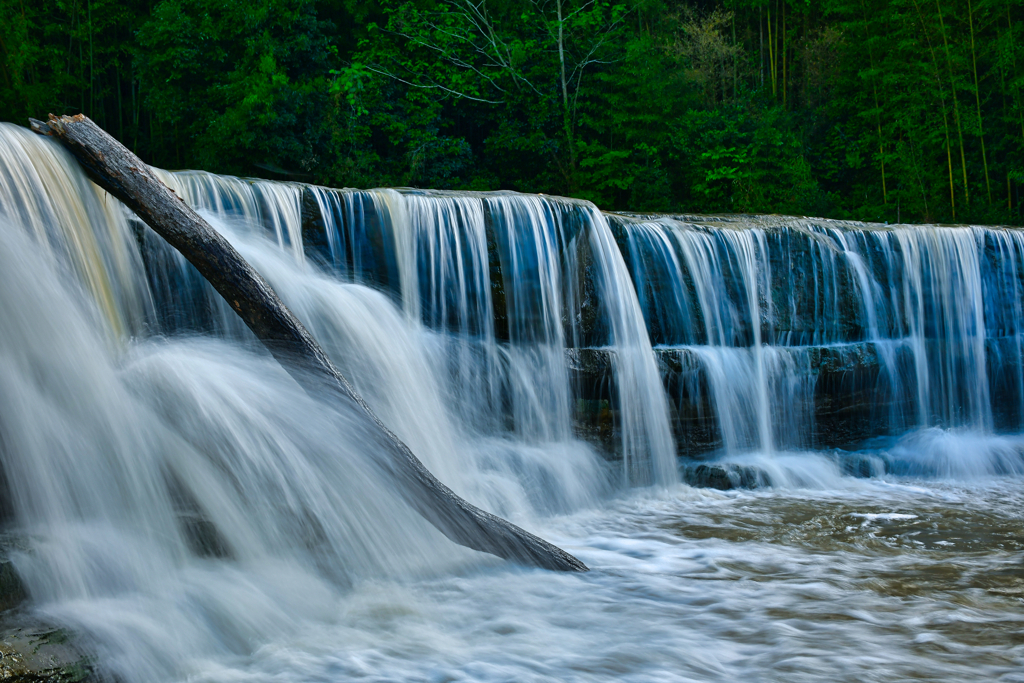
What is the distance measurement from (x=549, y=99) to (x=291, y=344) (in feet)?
55.1

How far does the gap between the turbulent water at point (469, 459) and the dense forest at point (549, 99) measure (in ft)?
33.4

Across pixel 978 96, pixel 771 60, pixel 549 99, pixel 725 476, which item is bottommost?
pixel 725 476

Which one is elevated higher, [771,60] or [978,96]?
[771,60]

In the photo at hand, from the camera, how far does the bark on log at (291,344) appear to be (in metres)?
4.35

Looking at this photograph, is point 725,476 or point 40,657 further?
point 725,476

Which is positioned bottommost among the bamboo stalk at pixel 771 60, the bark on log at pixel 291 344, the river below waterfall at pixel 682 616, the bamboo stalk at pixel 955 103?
the river below waterfall at pixel 682 616

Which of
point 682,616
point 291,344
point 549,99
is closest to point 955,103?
point 549,99

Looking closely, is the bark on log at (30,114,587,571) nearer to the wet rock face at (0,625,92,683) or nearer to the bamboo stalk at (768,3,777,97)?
the wet rock face at (0,625,92,683)

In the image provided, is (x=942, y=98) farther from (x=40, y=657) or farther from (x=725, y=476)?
(x=40, y=657)

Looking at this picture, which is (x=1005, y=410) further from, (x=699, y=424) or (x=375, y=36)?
(x=375, y=36)

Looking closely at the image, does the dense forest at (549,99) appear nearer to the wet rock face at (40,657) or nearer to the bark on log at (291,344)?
the bark on log at (291,344)

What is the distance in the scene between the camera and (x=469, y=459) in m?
6.26

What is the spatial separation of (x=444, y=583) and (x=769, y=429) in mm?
5121

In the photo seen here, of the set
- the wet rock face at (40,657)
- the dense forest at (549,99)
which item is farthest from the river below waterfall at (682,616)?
the dense forest at (549,99)
